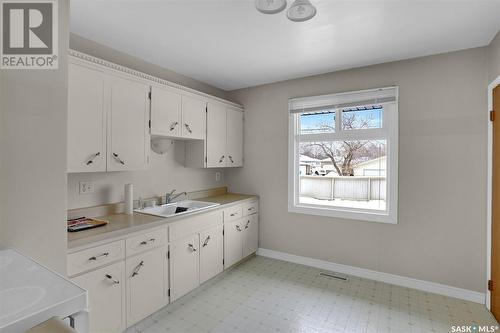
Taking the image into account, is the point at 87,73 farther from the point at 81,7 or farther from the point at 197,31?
the point at 197,31

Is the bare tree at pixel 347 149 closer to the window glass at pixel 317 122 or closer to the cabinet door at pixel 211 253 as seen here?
the window glass at pixel 317 122

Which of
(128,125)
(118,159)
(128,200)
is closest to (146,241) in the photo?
(128,200)

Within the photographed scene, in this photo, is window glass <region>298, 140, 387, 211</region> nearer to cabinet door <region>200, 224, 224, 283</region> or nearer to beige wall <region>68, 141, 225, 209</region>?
cabinet door <region>200, 224, 224, 283</region>

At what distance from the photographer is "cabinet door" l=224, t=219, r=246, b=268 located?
302cm

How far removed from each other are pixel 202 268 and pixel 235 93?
2.49 m

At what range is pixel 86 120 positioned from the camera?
77.4 inches

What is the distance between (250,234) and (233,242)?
16.3 inches

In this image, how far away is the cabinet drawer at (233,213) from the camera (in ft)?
9.94

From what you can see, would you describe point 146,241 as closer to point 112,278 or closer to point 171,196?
point 112,278

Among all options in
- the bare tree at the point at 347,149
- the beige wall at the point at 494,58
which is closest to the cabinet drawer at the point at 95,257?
the bare tree at the point at 347,149

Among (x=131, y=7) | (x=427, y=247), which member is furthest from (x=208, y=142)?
(x=427, y=247)
